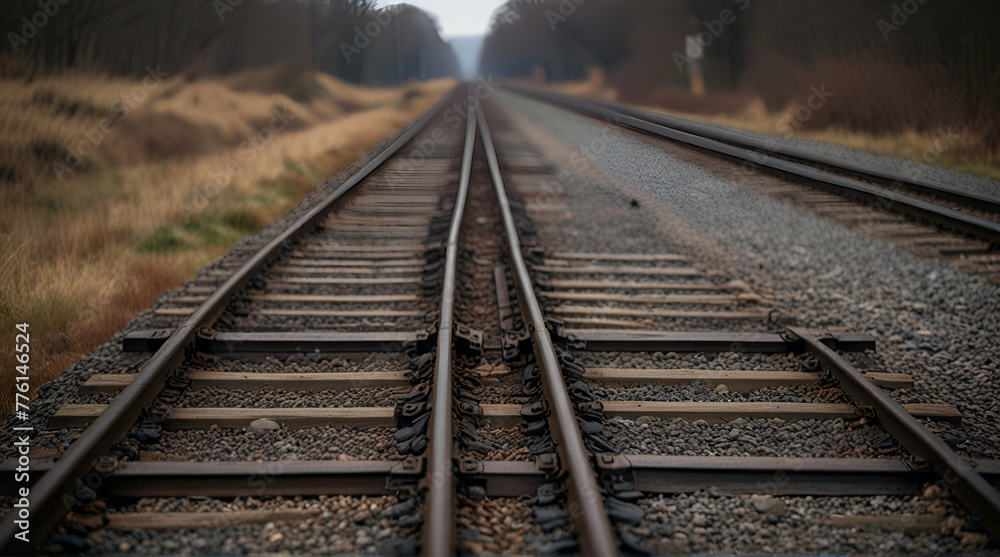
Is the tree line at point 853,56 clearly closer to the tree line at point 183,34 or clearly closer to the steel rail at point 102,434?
the tree line at point 183,34

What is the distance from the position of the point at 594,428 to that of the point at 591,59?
157 ft

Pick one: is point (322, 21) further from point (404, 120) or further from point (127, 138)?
point (127, 138)

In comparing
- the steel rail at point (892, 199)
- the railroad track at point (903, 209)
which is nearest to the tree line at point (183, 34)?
the steel rail at point (892, 199)

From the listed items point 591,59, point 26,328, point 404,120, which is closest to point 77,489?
point 26,328

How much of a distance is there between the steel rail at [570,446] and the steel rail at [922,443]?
4.38 feet

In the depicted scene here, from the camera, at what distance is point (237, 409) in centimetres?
284

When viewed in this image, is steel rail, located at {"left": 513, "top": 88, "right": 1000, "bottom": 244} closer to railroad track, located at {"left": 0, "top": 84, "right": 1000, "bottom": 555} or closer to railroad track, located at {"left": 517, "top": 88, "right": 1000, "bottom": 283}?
railroad track, located at {"left": 517, "top": 88, "right": 1000, "bottom": 283}

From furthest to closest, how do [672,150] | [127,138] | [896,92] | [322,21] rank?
[322,21] < [896,92] < [127,138] < [672,150]

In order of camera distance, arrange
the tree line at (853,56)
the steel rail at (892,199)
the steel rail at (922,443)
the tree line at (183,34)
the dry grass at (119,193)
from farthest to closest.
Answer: the tree line at (853,56)
the tree line at (183,34)
the steel rail at (892,199)
the dry grass at (119,193)
the steel rail at (922,443)

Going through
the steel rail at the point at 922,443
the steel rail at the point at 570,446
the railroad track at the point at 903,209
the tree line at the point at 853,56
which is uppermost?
the tree line at the point at 853,56

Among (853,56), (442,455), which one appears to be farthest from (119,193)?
(853,56)

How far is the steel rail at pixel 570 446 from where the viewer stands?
1867mm

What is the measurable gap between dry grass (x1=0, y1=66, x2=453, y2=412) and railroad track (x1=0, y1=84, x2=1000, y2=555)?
695 mm

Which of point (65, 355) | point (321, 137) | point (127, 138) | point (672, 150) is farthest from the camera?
point (321, 137)
